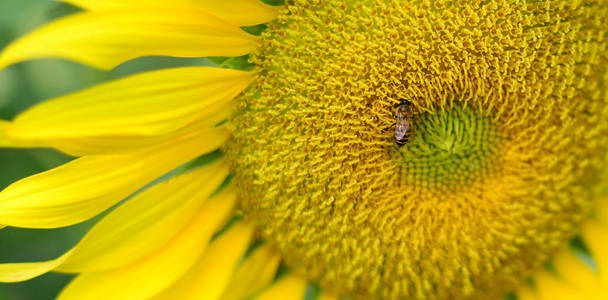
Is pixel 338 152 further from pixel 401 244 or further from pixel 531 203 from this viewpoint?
pixel 531 203

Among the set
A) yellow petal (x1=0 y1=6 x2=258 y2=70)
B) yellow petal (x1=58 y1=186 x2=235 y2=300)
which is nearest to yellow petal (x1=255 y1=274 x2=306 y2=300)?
yellow petal (x1=58 y1=186 x2=235 y2=300)

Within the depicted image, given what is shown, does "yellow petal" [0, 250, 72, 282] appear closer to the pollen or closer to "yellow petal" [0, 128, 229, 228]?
"yellow petal" [0, 128, 229, 228]

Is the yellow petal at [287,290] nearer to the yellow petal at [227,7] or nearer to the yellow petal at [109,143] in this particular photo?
the yellow petal at [109,143]

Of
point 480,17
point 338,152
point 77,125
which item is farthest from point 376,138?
point 77,125

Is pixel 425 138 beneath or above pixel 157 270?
above

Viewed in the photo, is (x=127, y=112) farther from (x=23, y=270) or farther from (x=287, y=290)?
(x=287, y=290)

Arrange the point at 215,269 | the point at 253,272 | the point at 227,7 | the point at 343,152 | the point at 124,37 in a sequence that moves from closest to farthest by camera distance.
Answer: the point at 124,37
the point at 227,7
the point at 343,152
the point at 215,269
the point at 253,272

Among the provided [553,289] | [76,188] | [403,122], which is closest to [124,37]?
[76,188]

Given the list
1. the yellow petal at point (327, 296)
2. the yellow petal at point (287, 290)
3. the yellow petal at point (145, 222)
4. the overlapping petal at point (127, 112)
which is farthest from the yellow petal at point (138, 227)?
the yellow petal at point (327, 296)
